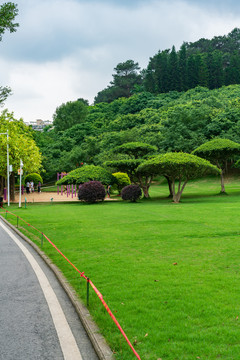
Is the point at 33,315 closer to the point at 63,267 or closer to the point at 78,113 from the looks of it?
the point at 63,267

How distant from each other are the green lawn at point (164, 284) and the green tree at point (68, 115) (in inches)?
2873

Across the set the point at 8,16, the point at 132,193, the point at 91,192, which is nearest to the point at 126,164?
the point at 132,193

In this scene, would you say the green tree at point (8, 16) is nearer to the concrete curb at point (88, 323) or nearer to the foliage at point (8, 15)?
the foliage at point (8, 15)

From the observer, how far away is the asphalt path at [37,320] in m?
4.28

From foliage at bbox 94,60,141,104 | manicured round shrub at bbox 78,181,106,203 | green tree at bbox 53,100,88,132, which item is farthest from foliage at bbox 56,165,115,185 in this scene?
foliage at bbox 94,60,141,104

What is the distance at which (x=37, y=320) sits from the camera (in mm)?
5262

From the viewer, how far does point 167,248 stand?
34.1ft

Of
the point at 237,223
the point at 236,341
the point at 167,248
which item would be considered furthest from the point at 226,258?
the point at 237,223

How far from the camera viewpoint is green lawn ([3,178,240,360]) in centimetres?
437

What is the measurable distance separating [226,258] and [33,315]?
5.39 m

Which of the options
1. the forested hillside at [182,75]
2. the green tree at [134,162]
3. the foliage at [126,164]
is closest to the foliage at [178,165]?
the foliage at [126,164]

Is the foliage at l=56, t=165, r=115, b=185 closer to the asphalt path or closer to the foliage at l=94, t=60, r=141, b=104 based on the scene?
the asphalt path

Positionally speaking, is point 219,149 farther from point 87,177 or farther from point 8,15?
point 8,15

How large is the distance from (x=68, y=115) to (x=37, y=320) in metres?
83.8
